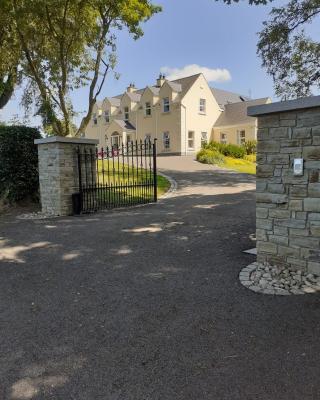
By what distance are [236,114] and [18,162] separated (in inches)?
1057

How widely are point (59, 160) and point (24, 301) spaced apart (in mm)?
Result: 5782

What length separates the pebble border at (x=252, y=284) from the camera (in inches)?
163

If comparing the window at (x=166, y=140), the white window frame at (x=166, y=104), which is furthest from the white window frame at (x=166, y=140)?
the white window frame at (x=166, y=104)

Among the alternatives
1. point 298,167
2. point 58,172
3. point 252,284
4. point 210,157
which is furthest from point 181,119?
point 252,284

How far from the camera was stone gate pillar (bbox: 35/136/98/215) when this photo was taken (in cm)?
933

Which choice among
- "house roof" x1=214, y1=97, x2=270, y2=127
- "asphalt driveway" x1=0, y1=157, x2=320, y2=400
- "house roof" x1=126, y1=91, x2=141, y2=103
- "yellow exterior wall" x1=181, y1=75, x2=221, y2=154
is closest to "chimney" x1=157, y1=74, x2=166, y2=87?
"house roof" x1=126, y1=91, x2=141, y2=103

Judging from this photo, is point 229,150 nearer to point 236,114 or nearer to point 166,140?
point 166,140

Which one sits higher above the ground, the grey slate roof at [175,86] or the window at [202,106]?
the grey slate roof at [175,86]

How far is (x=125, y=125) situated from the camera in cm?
3603

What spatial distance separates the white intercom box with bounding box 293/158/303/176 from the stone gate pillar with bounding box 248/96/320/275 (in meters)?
0.01

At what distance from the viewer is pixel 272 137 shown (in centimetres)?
481

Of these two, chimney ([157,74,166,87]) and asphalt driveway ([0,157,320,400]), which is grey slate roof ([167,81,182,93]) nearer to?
chimney ([157,74,166,87])

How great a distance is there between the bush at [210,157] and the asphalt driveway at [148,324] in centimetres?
1591

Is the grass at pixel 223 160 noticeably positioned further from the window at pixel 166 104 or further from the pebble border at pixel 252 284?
the pebble border at pixel 252 284
